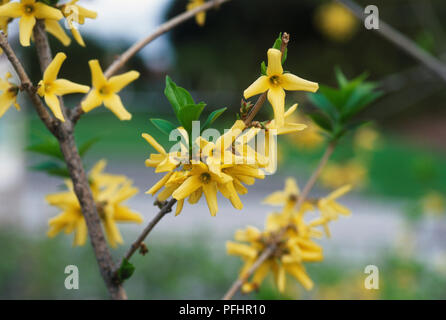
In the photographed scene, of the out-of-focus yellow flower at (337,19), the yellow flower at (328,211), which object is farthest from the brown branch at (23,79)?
the out-of-focus yellow flower at (337,19)

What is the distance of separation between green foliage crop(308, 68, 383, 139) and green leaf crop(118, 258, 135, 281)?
1.48 feet

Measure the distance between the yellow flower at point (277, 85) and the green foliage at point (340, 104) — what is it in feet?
1.01

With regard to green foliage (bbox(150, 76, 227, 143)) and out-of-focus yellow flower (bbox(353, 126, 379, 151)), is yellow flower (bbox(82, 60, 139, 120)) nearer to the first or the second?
green foliage (bbox(150, 76, 227, 143))

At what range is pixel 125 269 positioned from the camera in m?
0.63

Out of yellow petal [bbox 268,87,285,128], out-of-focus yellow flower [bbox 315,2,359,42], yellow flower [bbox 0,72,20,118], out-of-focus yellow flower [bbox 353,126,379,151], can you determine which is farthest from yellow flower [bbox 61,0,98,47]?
out-of-focus yellow flower [bbox 315,2,359,42]

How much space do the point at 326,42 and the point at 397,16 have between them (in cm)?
198

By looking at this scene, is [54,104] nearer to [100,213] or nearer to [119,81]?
[119,81]

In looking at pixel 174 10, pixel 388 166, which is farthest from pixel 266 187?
pixel 174 10

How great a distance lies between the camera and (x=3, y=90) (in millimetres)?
642

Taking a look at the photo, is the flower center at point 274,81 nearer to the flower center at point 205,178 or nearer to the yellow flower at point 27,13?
the flower center at point 205,178

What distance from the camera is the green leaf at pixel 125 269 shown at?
2.04ft

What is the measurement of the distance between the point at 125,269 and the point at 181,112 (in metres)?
0.24

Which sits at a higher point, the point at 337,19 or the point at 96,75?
the point at 337,19

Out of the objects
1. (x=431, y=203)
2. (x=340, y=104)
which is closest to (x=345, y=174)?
(x=431, y=203)
